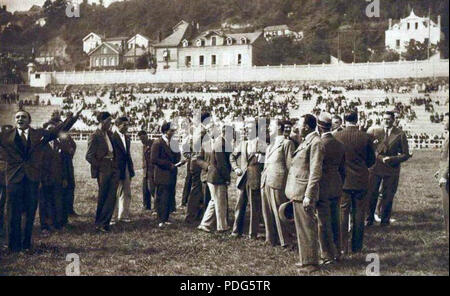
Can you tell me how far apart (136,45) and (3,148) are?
403 inches

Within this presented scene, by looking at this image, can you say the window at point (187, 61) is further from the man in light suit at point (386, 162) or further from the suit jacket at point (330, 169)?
the suit jacket at point (330, 169)

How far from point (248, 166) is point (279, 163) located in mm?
887

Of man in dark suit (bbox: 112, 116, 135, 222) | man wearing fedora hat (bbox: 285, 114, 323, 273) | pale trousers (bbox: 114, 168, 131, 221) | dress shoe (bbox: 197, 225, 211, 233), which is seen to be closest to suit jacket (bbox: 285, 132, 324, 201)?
man wearing fedora hat (bbox: 285, 114, 323, 273)

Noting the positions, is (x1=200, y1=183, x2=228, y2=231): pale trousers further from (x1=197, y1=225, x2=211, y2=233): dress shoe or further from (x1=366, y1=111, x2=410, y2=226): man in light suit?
A: (x1=366, y1=111, x2=410, y2=226): man in light suit

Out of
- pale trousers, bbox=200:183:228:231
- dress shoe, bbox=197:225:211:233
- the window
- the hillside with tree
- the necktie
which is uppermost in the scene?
the hillside with tree

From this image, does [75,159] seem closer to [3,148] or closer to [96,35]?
[96,35]

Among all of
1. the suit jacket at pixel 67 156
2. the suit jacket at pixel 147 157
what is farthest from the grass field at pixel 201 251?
the suit jacket at pixel 147 157

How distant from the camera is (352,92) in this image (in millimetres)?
20672

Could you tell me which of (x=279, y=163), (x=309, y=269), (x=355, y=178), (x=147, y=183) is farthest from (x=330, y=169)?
(x=147, y=183)

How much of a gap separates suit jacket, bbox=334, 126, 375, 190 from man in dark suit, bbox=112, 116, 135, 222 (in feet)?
13.2

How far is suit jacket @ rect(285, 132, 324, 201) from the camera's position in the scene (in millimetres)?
5832

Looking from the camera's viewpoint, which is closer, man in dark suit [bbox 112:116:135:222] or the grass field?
the grass field

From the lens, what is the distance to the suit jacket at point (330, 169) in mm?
6234

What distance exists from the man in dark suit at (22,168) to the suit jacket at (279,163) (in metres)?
2.90
